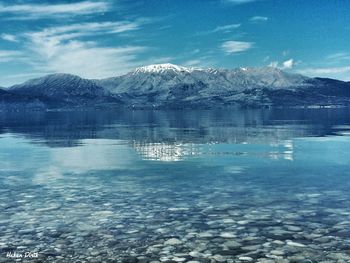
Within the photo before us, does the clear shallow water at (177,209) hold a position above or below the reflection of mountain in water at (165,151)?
below

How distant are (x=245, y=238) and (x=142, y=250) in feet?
14.3

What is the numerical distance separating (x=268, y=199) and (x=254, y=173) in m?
10.4

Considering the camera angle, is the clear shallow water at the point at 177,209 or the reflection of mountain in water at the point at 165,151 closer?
the clear shallow water at the point at 177,209

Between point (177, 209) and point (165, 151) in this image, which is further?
point (165, 151)

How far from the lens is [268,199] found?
1070 inches

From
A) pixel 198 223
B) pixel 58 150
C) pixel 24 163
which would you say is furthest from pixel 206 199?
pixel 58 150

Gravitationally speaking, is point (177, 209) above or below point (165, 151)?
below

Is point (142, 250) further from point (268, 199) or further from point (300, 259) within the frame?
point (268, 199)

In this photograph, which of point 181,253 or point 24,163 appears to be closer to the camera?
point 181,253

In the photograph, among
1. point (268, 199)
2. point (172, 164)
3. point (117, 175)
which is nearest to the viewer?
point (268, 199)

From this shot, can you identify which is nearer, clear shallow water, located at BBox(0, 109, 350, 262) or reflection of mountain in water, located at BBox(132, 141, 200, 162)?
clear shallow water, located at BBox(0, 109, 350, 262)

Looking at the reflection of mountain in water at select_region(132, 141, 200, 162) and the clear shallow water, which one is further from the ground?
the reflection of mountain in water at select_region(132, 141, 200, 162)

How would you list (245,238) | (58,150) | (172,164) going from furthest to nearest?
(58,150)
(172,164)
(245,238)

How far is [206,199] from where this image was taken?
89.5ft
